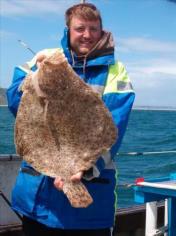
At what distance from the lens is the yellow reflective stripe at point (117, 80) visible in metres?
3.29

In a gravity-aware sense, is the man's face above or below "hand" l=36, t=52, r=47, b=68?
above

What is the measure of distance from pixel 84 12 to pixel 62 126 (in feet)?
2.48

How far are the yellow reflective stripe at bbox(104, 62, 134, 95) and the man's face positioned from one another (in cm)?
20

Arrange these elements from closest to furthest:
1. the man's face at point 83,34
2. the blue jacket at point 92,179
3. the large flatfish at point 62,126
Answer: the large flatfish at point 62,126 → the blue jacket at point 92,179 → the man's face at point 83,34

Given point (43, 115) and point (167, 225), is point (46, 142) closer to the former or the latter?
point (43, 115)

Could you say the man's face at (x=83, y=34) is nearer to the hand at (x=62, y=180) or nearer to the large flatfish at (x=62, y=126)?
the large flatfish at (x=62, y=126)

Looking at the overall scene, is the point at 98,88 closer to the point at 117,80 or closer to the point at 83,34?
the point at 117,80

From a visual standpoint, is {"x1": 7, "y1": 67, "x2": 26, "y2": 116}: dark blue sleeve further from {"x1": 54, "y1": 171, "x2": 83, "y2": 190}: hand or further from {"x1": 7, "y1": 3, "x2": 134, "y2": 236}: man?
{"x1": 54, "y1": 171, "x2": 83, "y2": 190}: hand

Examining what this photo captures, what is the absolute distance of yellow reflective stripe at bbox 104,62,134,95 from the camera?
10.8ft

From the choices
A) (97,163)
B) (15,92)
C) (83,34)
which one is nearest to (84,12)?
(83,34)

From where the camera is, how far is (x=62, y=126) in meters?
3.11

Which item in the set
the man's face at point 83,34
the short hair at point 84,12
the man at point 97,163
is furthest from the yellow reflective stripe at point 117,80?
the short hair at point 84,12

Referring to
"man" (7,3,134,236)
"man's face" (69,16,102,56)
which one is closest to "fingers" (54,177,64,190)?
"man" (7,3,134,236)

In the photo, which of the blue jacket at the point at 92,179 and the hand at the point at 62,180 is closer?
the hand at the point at 62,180
